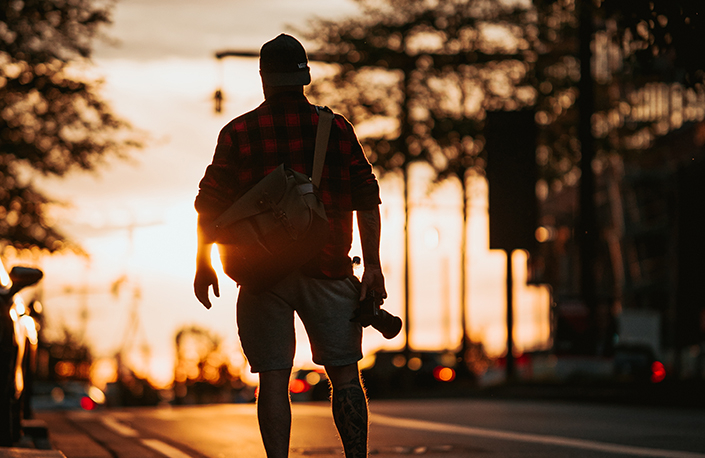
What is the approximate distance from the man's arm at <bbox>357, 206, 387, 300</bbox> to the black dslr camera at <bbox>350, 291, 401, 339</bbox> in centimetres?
3

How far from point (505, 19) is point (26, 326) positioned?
26.4 meters

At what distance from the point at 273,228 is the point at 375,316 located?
0.54 meters

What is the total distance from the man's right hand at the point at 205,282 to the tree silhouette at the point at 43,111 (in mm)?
18744

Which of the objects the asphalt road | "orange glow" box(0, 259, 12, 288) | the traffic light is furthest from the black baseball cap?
the traffic light

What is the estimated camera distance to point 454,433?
10.4 m

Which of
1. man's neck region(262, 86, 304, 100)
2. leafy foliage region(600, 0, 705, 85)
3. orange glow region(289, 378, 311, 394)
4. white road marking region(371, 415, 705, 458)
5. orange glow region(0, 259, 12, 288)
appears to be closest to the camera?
Result: man's neck region(262, 86, 304, 100)

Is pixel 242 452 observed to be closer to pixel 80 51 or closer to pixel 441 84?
pixel 80 51

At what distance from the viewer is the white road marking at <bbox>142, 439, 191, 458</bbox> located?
857 cm

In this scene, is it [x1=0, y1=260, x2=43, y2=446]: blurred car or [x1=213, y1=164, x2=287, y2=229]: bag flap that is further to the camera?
[x1=0, y1=260, x2=43, y2=446]: blurred car

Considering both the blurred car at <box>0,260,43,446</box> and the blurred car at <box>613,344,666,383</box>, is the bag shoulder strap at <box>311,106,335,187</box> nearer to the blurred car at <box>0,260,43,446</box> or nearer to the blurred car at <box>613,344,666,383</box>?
the blurred car at <box>0,260,43,446</box>

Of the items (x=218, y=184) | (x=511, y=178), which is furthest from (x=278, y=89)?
(x=511, y=178)

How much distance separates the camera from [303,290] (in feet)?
16.7

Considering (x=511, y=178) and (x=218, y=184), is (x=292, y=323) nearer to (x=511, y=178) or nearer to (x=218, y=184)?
(x=218, y=184)

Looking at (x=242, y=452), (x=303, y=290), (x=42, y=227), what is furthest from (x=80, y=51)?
(x=303, y=290)
